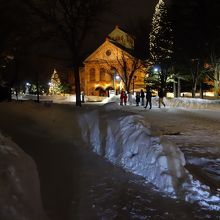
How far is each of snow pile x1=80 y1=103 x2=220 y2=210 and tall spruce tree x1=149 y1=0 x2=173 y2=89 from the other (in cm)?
3217

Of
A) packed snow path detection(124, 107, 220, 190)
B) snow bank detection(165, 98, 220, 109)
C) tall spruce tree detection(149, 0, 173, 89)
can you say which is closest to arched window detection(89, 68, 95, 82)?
tall spruce tree detection(149, 0, 173, 89)

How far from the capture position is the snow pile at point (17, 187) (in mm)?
4969

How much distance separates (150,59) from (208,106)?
56.5ft

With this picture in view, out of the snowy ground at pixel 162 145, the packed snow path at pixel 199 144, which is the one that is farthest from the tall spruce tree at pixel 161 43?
the snowy ground at pixel 162 145

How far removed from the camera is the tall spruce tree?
4447cm

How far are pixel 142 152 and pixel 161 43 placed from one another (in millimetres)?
37005

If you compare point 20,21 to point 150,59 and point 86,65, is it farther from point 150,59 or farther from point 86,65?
point 86,65

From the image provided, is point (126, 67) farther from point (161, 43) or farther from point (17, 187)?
point (17, 187)

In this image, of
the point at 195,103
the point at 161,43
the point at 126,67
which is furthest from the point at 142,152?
the point at 126,67

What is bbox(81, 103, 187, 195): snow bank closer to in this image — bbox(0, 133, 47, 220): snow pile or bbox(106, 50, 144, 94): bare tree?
bbox(0, 133, 47, 220): snow pile

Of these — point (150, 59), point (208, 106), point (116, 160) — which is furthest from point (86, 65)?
point (116, 160)

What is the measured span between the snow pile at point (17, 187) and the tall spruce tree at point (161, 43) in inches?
1524

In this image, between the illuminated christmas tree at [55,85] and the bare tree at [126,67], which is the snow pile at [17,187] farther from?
the illuminated christmas tree at [55,85]

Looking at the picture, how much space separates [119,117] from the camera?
38.3 ft
